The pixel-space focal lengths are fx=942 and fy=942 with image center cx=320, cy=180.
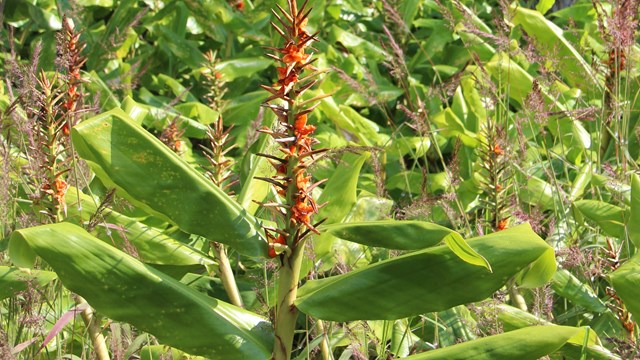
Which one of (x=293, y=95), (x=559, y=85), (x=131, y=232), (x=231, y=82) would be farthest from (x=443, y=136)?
(x=293, y=95)

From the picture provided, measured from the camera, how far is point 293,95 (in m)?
1.54

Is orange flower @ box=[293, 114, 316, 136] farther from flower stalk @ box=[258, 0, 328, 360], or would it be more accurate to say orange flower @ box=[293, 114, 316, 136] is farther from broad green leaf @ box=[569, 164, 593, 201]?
broad green leaf @ box=[569, 164, 593, 201]

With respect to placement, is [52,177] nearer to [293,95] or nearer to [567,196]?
[293,95]

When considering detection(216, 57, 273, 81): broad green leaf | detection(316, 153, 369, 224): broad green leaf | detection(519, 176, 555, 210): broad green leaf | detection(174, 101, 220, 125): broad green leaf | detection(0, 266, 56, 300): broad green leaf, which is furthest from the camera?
detection(216, 57, 273, 81): broad green leaf

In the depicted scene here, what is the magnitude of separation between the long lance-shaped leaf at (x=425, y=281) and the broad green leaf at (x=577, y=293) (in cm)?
102

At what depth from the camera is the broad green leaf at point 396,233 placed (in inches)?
59.4

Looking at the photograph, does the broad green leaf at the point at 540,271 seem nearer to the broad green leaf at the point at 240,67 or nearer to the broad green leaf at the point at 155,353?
the broad green leaf at the point at 155,353

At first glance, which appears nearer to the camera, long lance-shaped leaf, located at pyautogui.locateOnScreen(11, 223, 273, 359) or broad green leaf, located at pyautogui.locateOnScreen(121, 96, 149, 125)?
long lance-shaped leaf, located at pyautogui.locateOnScreen(11, 223, 273, 359)

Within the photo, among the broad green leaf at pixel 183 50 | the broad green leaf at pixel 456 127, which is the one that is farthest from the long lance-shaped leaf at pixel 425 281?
the broad green leaf at pixel 183 50

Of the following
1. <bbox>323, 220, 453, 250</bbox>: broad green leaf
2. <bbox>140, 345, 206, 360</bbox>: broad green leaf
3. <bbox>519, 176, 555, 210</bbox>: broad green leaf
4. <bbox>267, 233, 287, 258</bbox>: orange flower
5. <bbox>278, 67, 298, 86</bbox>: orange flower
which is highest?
<bbox>278, 67, 298, 86</bbox>: orange flower

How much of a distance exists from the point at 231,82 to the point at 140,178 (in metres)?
2.61

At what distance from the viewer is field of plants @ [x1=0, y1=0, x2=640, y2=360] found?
1.51 m

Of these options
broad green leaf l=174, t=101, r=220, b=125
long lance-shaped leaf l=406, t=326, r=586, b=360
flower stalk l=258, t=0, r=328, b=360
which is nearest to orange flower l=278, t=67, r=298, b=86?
flower stalk l=258, t=0, r=328, b=360

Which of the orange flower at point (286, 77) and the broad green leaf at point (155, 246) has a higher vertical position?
the orange flower at point (286, 77)
